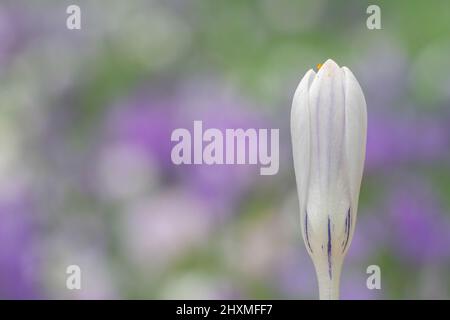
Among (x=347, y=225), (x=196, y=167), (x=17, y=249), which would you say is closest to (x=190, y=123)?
(x=196, y=167)

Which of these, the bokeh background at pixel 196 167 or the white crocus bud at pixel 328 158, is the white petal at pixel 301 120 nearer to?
the white crocus bud at pixel 328 158

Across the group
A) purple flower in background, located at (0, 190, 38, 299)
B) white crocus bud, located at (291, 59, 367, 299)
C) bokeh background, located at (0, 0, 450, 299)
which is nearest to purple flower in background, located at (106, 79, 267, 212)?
bokeh background, located at (0, 0, 450, 299)

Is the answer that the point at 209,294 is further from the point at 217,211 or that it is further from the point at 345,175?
the point at 345,175

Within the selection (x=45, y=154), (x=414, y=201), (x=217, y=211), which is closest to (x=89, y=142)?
(x=45, y=154)
